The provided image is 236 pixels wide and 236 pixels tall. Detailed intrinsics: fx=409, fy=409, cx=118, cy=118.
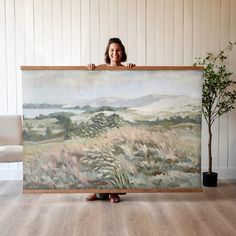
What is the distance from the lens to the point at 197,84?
12.6 feet

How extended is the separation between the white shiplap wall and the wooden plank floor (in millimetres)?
1346

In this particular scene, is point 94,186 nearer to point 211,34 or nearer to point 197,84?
point 197,84

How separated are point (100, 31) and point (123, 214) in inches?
93.8

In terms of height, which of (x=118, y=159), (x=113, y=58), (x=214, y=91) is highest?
(x=113, y=58)

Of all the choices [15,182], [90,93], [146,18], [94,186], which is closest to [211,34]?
[146,18]

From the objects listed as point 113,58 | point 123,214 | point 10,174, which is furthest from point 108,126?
point 10,174

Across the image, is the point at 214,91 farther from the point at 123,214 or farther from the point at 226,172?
the point at 123,214

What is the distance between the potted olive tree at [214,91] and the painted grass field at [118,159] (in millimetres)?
865

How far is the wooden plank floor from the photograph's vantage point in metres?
3.11

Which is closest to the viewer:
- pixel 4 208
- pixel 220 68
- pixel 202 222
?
pixel 202 222

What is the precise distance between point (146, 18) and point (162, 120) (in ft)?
5.43

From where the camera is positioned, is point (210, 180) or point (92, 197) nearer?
point (92, 197)

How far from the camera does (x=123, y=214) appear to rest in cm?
354

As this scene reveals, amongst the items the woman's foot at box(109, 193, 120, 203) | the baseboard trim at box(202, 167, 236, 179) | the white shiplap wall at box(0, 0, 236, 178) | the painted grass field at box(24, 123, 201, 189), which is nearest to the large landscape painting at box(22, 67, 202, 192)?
the painted grass field at box(24, 123, 201, 189)
